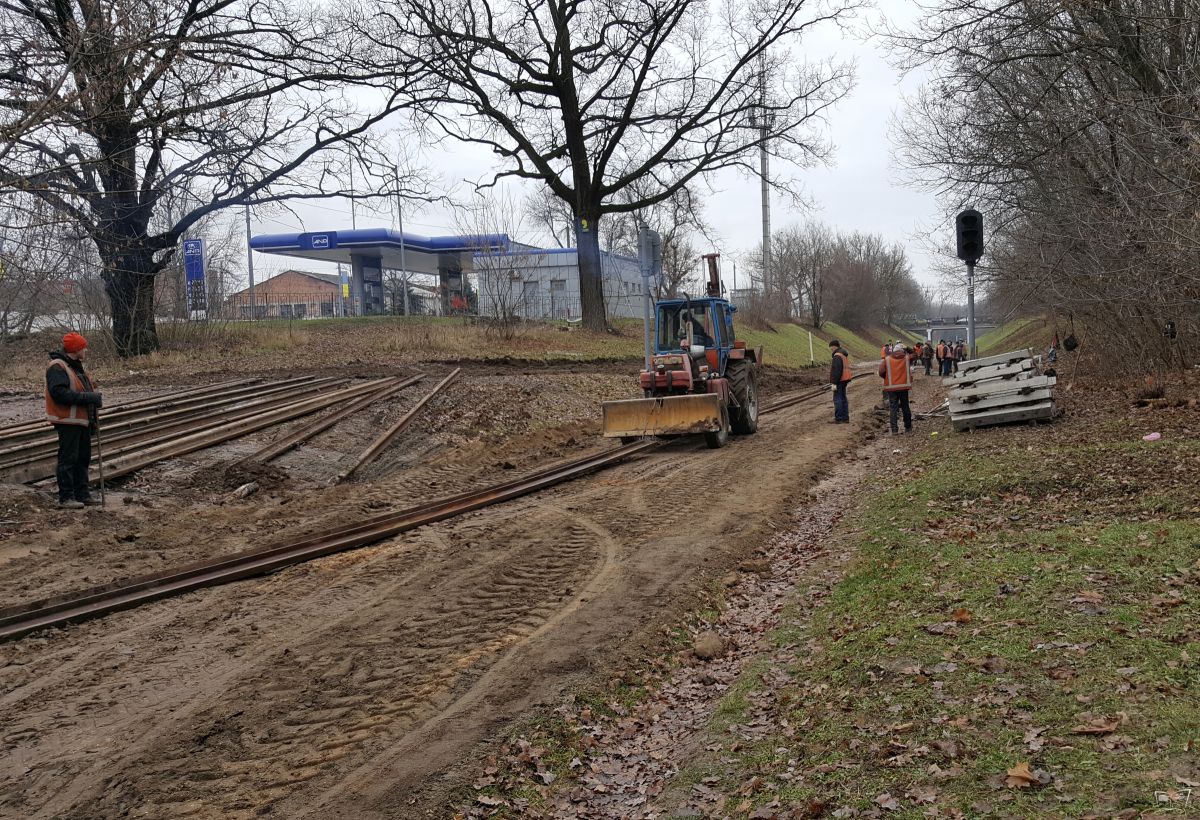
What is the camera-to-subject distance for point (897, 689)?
16.5 feet

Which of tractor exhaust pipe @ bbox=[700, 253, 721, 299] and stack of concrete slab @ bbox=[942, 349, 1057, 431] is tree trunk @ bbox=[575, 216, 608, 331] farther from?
stack of concrete slab @ bbox=[942, 349, 1057, 431]

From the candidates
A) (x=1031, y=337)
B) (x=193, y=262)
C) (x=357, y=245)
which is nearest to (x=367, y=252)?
(x=357, y=245)

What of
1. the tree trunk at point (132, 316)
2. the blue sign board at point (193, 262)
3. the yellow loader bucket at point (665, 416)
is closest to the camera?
the yellow loader bucket at point (665, 416)

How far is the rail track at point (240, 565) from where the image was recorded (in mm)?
7059

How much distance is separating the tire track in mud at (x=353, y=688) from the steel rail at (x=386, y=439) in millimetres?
5767

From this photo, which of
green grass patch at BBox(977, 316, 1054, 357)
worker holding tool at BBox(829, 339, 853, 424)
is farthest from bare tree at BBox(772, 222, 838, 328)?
worker holding tool at BBox(829, 339, 853, 424)

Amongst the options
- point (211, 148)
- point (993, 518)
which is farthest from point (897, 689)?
point (211, 148)

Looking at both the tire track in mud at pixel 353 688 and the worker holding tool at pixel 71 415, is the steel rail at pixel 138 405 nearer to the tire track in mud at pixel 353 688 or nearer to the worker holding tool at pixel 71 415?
the worker holding tool at pixel 71 415

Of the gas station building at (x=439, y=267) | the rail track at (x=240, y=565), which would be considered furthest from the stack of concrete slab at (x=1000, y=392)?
the gas station building at (x=439, y=267)

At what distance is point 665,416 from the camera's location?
16391 mm

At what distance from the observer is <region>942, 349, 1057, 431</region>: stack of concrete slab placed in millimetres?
14352

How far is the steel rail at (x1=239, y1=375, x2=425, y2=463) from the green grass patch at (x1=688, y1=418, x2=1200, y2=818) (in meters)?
8.87

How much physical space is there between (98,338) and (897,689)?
25158 mm

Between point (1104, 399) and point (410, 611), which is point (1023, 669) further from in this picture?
point (1104, 399)
